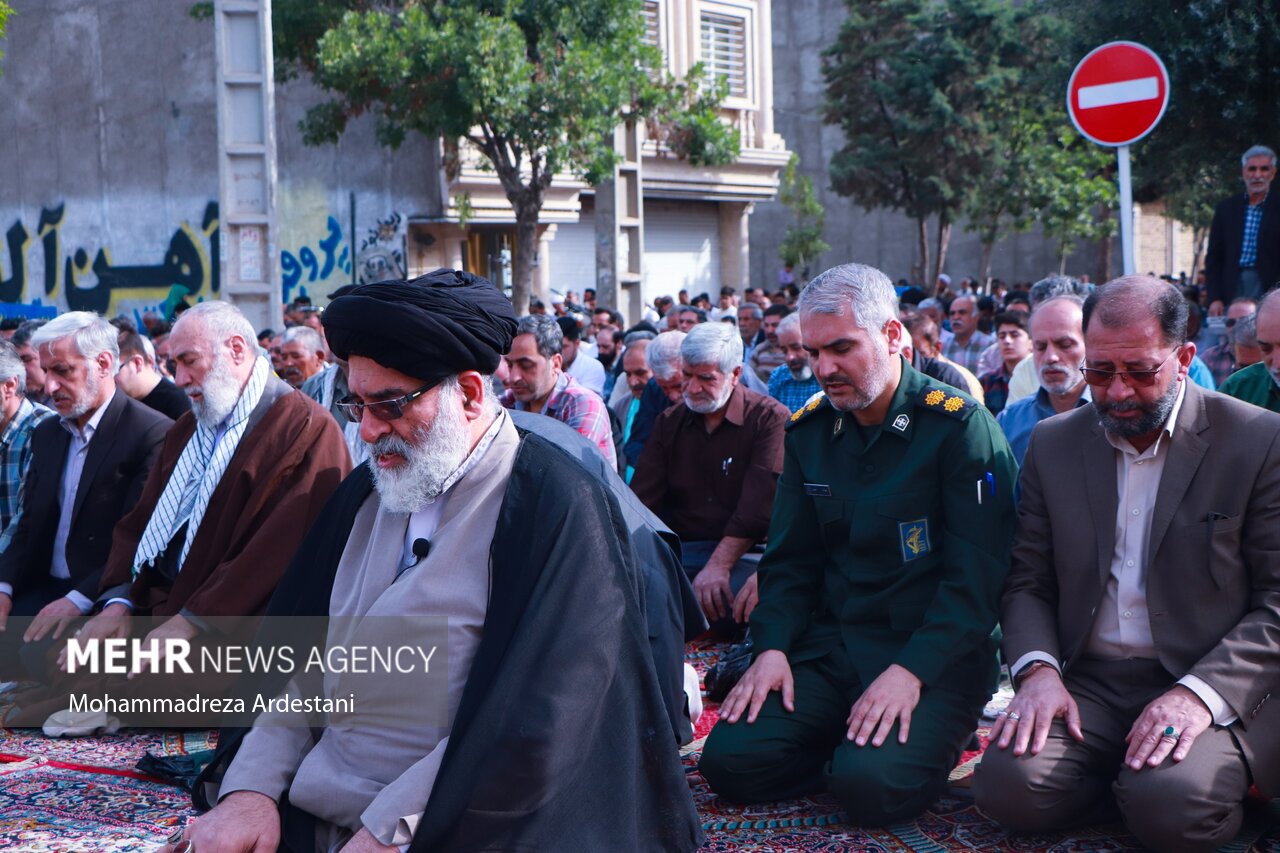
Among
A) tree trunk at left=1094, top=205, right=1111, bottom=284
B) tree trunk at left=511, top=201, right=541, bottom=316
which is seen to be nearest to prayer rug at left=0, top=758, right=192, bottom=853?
tree trunk at left=511, top=201, right=541, bottom=316

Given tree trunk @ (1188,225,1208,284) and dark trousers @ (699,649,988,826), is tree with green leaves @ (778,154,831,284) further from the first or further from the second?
dark trousers @ (699,649,988,826)

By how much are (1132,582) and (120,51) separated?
19877 mm

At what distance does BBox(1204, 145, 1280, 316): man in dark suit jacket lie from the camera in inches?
319

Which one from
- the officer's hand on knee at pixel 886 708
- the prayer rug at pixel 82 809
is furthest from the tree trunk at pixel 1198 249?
the prayer rug at pixel 82 809

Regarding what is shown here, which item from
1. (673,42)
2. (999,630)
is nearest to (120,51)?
(673,42)

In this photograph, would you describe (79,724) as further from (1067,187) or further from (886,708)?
(1067,187)

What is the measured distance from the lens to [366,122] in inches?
777

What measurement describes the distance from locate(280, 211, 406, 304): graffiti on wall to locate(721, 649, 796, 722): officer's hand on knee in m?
15.8

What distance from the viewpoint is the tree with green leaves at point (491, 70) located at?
1538cm

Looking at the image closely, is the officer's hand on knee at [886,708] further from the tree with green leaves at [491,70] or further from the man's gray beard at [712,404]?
the tree with green leaves at [491,70]

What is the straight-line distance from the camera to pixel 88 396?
601 cm

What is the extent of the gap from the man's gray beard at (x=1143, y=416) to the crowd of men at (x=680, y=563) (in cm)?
1

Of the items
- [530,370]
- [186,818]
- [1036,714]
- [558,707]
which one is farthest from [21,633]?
[1036,714]

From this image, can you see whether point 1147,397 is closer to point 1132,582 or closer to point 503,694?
point 1132,582
